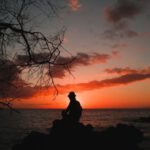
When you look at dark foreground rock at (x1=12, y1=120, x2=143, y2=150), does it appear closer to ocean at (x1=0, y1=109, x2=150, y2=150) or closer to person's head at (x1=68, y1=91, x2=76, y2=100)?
person's head at (x1=68, y1=91, x2=76, y2=100)

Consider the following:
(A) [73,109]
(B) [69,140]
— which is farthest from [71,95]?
(B) [69,140]

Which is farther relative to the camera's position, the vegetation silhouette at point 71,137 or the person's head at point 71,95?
the vegetation silhouette at point 71,137

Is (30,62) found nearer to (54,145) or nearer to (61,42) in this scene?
(61,42)

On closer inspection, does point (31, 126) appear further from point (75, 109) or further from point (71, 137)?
point (75, 109)

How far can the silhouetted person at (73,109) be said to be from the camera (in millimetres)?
14650

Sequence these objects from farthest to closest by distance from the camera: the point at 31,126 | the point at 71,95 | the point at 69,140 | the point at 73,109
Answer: the point at 31,126 → the point at 69,140 → the point at 73,109 → the point at 71,95

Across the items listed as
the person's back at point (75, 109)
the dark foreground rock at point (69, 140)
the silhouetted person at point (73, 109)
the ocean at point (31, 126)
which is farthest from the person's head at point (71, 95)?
the ocean at point (31, 126)

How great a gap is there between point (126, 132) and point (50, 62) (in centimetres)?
1645

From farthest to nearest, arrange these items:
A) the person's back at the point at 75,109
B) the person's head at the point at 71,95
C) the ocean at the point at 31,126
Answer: the ocean at the point at 31,126 → the person's back at the point at 75,109 → the person's head at the point at 71,95

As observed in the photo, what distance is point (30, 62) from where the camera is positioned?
5.24 m

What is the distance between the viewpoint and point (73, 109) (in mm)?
14914

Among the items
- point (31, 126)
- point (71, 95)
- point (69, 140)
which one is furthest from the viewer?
point (31, 126)

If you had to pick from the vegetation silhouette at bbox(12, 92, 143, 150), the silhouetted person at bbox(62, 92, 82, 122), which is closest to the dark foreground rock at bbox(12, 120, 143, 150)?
the vegetation silhouette at bbox(12, 92, 143, 150)

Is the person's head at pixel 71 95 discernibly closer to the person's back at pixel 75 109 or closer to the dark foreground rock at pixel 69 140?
the person's back at pixel 75 109
